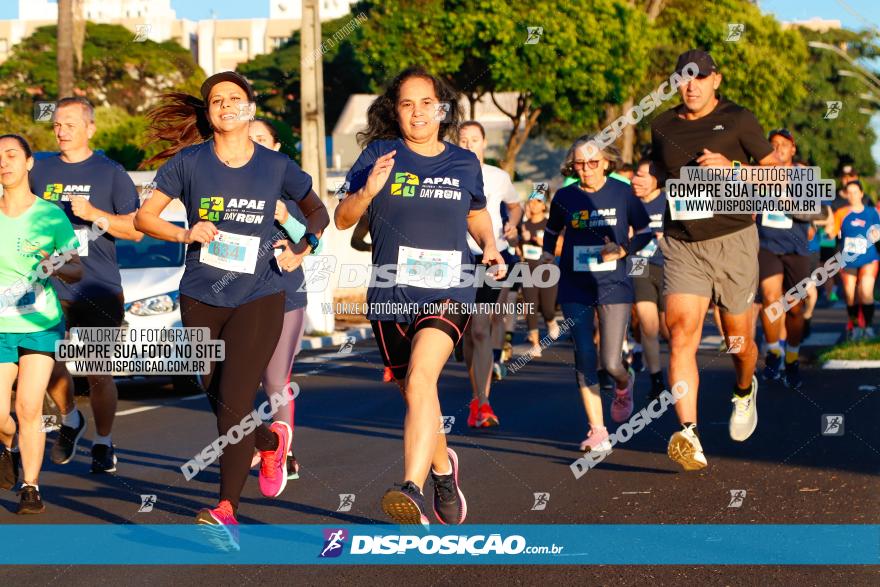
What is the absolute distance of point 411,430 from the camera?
6.35 metres

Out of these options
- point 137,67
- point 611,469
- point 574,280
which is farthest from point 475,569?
point 137,67

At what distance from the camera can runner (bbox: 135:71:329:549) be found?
262 inches

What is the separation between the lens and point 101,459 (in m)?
9.19

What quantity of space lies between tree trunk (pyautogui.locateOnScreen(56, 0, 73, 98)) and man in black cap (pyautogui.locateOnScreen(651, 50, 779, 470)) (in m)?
20.4

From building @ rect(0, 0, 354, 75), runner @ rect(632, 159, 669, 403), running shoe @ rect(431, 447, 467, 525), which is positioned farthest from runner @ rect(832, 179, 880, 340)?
building @ rect(0, 0, 354, 75)

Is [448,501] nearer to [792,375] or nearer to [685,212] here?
[685,212]

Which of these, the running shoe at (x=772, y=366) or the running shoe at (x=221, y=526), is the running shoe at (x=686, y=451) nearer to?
the running shoe at (x=221, y=526)

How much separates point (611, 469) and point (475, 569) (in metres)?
2.85

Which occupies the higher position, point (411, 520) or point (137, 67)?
point (137, 67)

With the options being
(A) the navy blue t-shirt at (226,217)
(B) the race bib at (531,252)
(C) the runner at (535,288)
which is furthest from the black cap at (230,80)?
(B) the race bib at (531,252)

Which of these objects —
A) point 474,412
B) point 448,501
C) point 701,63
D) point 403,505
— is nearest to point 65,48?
point 474,412

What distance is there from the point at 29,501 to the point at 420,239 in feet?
8.30

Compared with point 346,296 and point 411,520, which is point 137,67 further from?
point 411,520

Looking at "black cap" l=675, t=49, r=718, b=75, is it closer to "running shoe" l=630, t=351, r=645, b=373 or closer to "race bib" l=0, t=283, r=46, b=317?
"race bib" l=0, t=283, r=46, b=317
